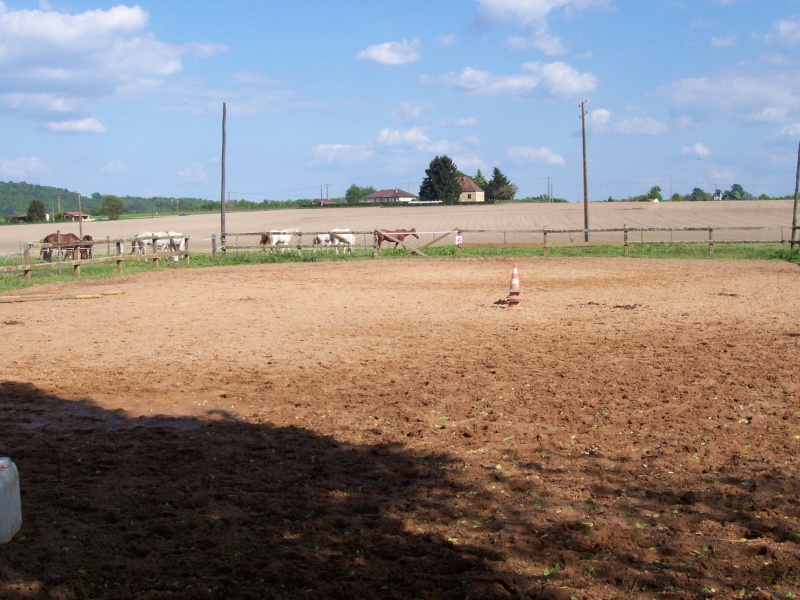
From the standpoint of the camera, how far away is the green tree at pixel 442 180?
116 m

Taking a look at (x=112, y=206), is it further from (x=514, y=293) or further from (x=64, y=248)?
(x=514, y=293)

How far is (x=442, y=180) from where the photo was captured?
383 ft

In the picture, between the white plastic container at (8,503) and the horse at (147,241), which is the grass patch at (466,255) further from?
the white plastic container at (8,503)

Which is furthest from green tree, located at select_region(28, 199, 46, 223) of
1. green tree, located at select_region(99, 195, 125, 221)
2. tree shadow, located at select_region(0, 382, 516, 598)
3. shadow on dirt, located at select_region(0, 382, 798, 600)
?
shadow on dirt, located at select_region(0, 382, 798, 600)

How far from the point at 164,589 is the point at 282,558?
709 millimetres

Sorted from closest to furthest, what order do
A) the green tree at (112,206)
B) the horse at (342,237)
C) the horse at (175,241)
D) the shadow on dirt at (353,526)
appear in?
1. the shadow on dirt at (353,526)
2. the horse at (175,241)
3. the horse at (342,237)
4. the green tree at (112,206)

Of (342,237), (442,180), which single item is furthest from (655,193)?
(342,237)

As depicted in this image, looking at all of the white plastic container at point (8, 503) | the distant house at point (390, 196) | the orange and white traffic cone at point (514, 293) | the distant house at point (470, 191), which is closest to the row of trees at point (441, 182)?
the distant house at point (470, 191)

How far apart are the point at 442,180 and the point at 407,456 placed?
112 meters

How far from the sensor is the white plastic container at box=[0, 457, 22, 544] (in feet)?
14.9

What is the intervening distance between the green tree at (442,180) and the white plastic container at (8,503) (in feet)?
370

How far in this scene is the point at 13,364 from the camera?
34.0ft

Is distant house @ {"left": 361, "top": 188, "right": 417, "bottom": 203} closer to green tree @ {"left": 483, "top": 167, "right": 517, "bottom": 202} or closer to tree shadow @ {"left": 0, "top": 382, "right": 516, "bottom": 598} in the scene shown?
green tree @ {"left": 483, "top": 167, "right": 517, "bottom": 202}

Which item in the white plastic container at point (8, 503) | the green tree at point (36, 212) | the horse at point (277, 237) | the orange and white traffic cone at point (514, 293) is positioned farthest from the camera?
the green tree at point (36, 212)
